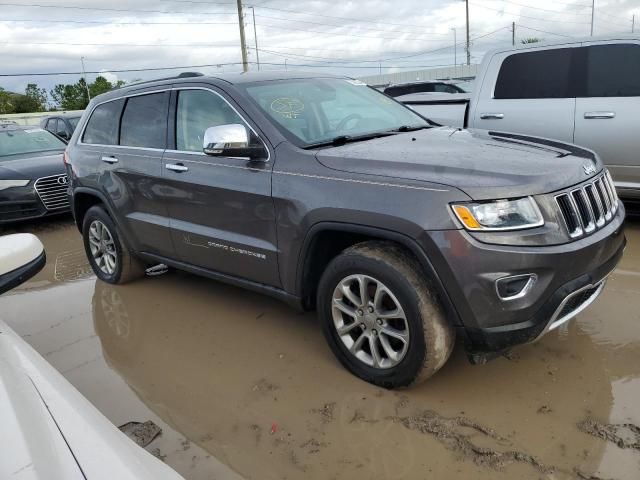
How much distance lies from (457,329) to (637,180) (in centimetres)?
369

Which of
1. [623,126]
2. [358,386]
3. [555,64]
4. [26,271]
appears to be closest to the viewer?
[26,271]

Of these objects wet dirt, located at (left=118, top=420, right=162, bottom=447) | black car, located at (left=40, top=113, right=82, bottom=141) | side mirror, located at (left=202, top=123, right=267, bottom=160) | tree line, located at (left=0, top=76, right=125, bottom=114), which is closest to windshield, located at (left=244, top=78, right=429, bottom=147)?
side mirror, located at (left=202, top=123, right=267, bottom=160)

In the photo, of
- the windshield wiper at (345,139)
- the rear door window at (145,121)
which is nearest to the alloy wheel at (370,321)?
the windshield wiper at (345,139)

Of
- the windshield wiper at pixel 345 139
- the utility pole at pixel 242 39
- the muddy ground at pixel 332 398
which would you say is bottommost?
the muddy ground at pixel 332 398

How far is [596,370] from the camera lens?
3234 mm

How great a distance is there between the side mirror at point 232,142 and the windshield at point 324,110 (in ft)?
0.71

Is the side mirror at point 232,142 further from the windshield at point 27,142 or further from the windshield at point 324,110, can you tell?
the windshield at point 27,142

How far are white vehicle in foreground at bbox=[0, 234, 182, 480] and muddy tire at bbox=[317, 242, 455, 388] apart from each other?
157 centimetres

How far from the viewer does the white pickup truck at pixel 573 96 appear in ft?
17.6

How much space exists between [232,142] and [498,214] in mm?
1630

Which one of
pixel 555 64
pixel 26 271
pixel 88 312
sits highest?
pixel 555 64

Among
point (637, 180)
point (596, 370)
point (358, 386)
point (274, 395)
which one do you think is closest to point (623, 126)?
point (637, 180)

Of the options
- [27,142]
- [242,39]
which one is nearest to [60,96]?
[242,39]

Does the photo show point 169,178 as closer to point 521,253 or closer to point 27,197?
point 521,253
